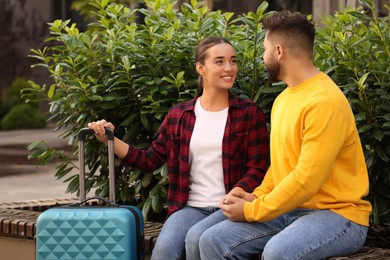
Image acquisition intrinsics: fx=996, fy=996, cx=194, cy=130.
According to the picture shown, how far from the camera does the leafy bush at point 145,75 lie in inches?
211

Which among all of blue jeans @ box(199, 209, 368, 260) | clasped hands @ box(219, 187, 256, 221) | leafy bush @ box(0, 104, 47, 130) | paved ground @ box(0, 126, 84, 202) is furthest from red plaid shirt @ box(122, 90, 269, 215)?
leafy bush @ box(0, 104, 47, 130)

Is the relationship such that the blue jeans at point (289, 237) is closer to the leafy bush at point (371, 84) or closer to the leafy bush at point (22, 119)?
the leafy bush at point (371, 84)

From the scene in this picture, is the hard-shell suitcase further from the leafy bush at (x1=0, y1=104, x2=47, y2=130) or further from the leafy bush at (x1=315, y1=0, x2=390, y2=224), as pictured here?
the leafy bush at (x1=0, y1=104, x2=47, y2=130)

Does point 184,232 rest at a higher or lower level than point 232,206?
lower

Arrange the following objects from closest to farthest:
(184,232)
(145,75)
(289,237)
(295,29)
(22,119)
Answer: (289,237)
(295,29)
(184,232)
(145,75)
(22,119)

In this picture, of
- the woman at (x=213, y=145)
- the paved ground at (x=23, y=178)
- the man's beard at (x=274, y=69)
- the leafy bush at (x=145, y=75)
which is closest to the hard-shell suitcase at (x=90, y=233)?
the woman at (x=213, y=145)

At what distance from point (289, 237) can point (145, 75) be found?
78.4 inches

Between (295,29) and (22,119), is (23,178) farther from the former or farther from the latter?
(22,119)

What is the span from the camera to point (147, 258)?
483 cm

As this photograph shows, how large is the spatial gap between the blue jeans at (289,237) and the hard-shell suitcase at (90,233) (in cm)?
34

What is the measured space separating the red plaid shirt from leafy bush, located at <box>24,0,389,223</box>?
0.48m

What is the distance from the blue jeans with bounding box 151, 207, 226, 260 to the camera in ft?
14.2

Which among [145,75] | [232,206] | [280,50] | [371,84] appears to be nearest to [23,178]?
[145,75]

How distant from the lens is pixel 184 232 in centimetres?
450
